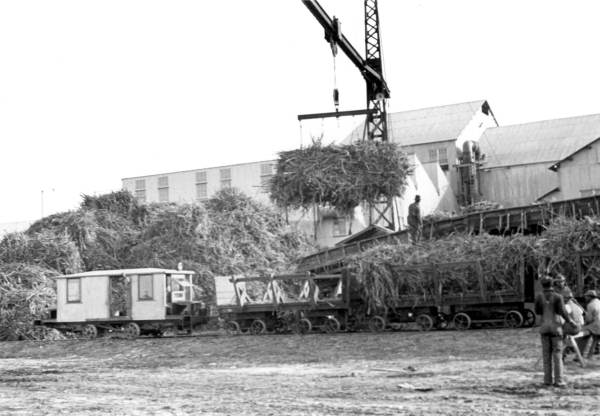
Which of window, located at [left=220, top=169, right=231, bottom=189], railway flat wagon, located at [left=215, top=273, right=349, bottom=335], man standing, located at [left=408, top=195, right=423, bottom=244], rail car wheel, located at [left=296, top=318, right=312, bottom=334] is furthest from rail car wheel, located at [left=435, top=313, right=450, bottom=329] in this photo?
window, located at [left=220, top=169, right=231, bottom=189]

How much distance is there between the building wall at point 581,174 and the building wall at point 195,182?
55.1ft

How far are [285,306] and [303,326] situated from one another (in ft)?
2.65

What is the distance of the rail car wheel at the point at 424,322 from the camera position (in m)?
21.6

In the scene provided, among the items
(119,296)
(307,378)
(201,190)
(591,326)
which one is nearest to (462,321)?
(591,326)

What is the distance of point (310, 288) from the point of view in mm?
23094

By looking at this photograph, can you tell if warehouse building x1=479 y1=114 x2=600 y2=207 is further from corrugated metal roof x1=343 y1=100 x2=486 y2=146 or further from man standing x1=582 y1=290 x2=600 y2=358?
man standing x1=582 y1=290 x2=600 y2=358

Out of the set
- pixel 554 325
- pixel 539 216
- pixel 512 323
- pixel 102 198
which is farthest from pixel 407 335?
pixel 102 198

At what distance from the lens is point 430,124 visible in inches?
2307

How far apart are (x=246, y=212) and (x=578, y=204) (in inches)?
691

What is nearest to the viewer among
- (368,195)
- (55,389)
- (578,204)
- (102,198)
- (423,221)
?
(55,389)

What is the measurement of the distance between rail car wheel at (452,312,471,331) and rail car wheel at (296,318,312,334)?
14.2 feet

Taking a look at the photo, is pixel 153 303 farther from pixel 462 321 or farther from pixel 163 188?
pixel 163 188

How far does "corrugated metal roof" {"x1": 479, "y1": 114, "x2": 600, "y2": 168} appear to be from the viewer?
52.5 meters

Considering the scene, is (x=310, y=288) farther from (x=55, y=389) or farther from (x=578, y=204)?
(x=55, y=389)
